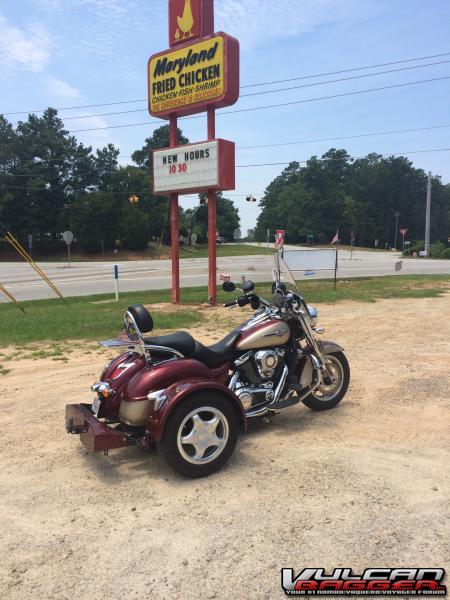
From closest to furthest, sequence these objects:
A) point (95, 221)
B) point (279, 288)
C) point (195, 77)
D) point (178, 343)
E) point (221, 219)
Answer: point (178, 343), point (279, 288), point (195, 77), point (95, 221), point (221, 219)

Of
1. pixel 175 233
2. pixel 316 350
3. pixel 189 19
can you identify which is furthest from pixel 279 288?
pixel 189 19

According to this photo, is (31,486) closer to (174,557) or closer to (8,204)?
(174,557)

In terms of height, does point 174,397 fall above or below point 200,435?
above

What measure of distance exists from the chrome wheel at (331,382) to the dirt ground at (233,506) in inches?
7.6

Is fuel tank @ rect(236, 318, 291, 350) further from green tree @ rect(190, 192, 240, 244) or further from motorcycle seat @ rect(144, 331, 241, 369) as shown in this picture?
green tree @ rect(190, 192, 240, 244)

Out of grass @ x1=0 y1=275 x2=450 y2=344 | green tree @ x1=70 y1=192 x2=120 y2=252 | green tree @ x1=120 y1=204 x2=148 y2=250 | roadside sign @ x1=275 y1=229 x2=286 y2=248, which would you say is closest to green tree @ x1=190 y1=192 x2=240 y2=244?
green tree @ x1=120 y1=204 x2=148 y2=250

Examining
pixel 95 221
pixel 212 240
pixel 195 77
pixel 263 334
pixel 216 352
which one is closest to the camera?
pixel 216 352

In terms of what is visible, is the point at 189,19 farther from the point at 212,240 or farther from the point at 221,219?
the point at 221,219

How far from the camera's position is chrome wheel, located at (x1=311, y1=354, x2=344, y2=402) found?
201 inches

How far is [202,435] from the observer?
12.0 ft

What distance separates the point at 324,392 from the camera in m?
5.16

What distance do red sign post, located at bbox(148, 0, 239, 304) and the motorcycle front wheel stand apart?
8433mm

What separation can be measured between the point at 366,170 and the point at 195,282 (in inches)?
4063

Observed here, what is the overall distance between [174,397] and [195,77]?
37.0 feet
